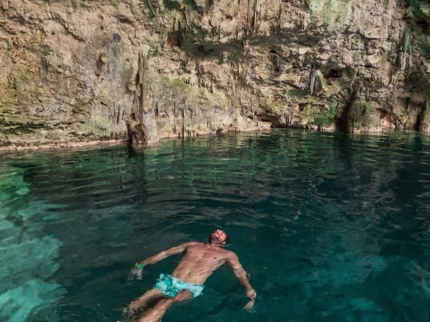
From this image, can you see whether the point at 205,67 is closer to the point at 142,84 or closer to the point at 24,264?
the point at 142,84

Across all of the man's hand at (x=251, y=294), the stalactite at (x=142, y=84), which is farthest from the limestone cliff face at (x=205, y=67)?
the man's hand at (x=251, y=294)

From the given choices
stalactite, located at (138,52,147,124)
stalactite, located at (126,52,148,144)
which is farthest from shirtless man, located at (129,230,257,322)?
stalactite, located at (138,52,147,124)

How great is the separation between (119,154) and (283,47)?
1414 centimetres

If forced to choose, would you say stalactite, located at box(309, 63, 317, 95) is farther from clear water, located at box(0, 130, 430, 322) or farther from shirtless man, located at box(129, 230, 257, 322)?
shirtless man, located at box(129, 230, 257, 322)

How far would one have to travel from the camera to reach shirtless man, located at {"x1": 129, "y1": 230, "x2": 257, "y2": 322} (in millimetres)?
Answer: 4532

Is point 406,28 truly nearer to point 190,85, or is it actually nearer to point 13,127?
point 190,85

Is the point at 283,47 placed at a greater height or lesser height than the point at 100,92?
greater

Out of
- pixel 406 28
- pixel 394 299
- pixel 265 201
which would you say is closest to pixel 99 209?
pixel 265 201

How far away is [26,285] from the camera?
17.2ft

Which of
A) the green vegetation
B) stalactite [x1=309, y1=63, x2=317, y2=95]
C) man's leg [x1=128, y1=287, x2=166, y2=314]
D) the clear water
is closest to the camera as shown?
man's leg [x1=128, y1=287, x2=166, y2=314]

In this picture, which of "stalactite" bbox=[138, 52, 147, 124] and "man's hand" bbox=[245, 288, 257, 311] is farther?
"stalactite" bbox=[138, 52, 147, 124]


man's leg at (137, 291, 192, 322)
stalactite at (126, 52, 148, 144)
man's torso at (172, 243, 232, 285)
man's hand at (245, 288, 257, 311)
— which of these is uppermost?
stalactite at (126, 52, 148, 144)

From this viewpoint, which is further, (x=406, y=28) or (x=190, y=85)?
(x=406, y=28)

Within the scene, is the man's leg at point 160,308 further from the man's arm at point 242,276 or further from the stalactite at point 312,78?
the stalactite at point 312,78
